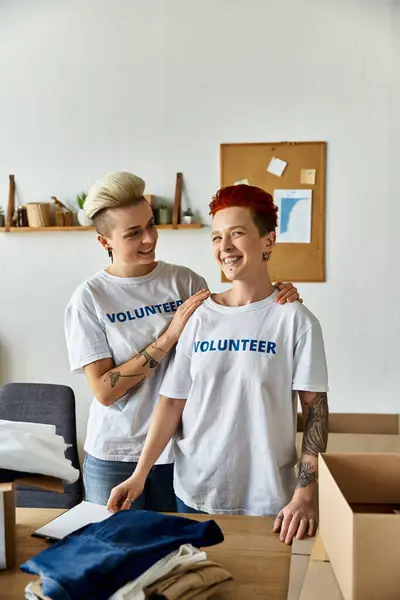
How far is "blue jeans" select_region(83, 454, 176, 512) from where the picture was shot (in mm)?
2111

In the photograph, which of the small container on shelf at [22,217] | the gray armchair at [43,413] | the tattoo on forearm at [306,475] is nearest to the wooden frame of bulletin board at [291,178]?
the small container on shelf at [22,217]

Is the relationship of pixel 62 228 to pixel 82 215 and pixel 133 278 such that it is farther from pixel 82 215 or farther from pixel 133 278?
pixel 133 278

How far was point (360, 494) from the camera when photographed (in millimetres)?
1391

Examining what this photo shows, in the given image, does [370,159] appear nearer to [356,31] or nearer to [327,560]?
[356,31]

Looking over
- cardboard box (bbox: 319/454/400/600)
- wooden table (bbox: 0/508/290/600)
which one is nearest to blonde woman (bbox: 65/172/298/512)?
wooden table (bbox: 0/508/290/600)

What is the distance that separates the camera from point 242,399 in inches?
68.2

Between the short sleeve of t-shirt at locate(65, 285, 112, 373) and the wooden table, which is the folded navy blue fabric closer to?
the wooden table

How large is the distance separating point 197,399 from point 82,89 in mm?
3247

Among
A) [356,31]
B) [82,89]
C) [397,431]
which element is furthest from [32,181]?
[397,431]

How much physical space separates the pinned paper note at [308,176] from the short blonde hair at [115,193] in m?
2.27

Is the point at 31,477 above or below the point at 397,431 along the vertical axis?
above

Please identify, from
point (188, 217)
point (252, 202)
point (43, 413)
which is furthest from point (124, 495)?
point (188, 217)

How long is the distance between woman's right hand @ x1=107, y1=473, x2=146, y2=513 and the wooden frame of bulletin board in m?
2.79

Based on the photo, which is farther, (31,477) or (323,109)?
(323,109)
